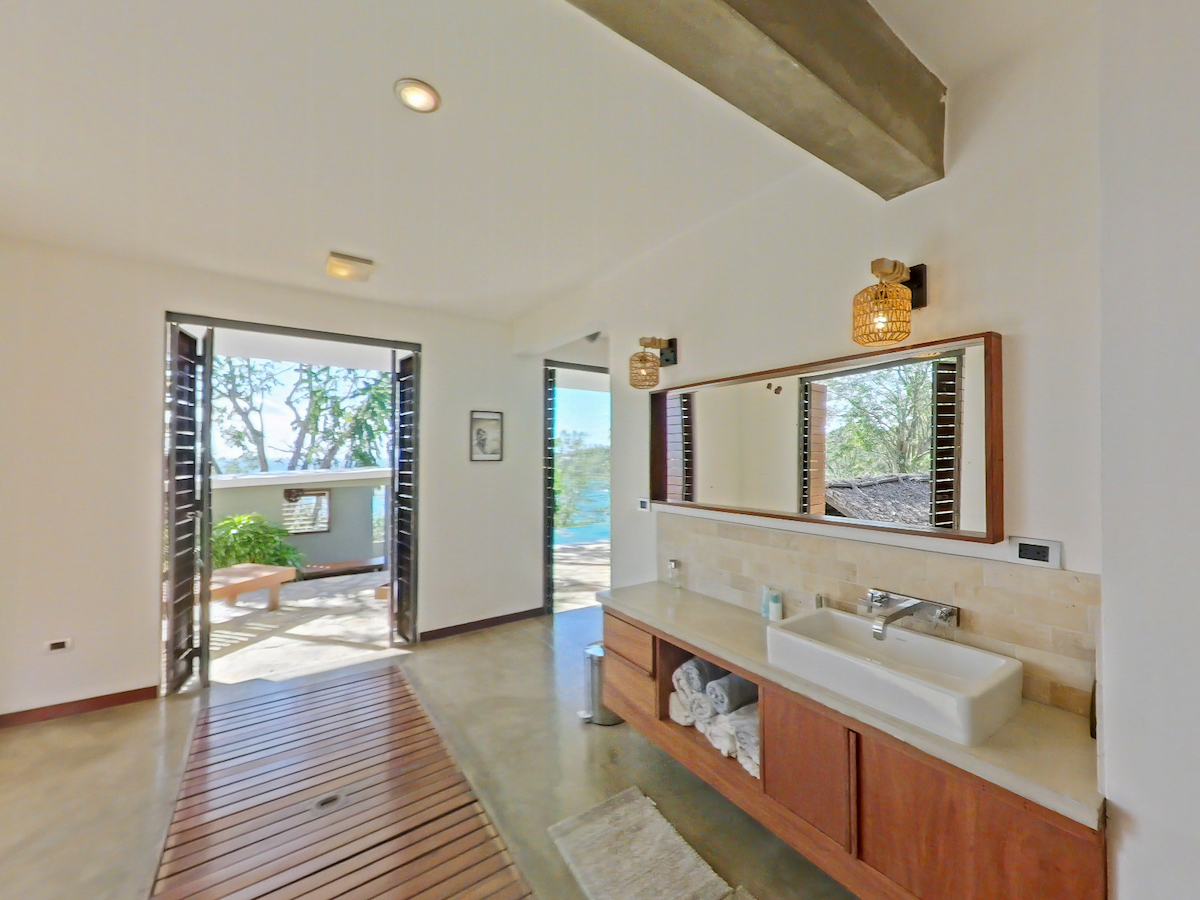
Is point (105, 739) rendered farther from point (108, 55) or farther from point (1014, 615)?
point (1014, 615)

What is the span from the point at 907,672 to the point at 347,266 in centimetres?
322

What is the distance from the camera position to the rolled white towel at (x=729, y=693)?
196cm

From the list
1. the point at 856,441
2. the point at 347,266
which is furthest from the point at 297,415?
the point at 856,441

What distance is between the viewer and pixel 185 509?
3.14 metres

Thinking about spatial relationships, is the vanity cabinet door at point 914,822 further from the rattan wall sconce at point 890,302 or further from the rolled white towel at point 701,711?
the rattan wall sconce at point 890,302

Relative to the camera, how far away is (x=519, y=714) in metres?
2.77

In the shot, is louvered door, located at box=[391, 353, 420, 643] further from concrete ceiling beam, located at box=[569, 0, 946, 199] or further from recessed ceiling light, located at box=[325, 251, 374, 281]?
concrete ceiling beam, located at box=[569, 0, 946, 199]

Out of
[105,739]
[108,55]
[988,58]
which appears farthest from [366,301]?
[988,58]

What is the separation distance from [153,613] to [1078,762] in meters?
4.20

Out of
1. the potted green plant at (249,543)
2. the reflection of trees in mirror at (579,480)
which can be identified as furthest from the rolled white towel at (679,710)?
the potted green plant at (249,543)

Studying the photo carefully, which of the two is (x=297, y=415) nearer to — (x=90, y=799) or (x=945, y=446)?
(x=90, y=799)

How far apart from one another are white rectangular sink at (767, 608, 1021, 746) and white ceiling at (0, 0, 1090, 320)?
1766 mm

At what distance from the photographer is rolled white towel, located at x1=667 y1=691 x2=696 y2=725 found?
208 cm

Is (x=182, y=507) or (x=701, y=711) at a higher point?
(x=182, y=507)
